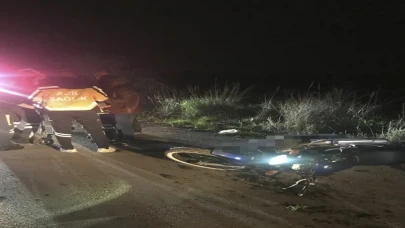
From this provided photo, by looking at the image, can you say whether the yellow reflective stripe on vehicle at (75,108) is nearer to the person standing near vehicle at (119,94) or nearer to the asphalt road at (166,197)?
the person standing near vehicle at (119,94)

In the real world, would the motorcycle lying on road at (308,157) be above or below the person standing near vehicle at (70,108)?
below

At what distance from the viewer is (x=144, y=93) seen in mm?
18812

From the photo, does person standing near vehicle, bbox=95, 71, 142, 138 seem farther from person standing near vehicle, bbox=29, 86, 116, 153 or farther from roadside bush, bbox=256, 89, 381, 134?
roadside bush, bbox=256, 89, 381, 134

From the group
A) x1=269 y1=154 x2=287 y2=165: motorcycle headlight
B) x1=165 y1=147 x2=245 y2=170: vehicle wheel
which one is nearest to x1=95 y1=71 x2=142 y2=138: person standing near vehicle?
x1=165 y1=147 x2=245 y2=170: vehicle wheel

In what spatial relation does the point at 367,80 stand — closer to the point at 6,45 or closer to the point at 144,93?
the point at 144,93

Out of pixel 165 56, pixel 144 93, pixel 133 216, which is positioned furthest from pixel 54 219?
pixel 165 56

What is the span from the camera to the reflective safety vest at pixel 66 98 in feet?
27.6

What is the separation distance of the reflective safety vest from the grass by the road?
14.2 feet

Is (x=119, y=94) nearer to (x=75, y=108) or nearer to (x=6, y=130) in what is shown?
(x=75, y=108)

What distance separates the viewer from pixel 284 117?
40.8 ft

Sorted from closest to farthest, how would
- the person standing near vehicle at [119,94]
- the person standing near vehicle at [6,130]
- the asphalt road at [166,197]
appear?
1. the asphalt road at [166,197]
2. the person standing near vehicle at [6,130]
3. the person standing near vehicle at [119,94]

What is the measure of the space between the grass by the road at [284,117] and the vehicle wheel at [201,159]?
290 centimetres

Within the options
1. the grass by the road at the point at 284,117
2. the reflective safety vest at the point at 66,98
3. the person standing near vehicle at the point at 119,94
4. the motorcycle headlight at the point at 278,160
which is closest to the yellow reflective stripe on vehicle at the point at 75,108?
the reflective safety vest at the point at 66,98

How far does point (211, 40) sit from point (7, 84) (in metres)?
41.8
